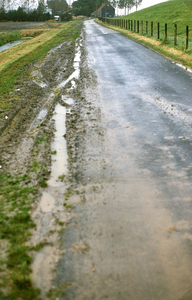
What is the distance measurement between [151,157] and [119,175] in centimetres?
80

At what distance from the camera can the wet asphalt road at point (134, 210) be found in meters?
3.00

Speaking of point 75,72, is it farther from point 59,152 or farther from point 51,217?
point 51,217

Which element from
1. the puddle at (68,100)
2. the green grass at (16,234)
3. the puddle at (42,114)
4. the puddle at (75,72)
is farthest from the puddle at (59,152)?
the puddle at (75,72)

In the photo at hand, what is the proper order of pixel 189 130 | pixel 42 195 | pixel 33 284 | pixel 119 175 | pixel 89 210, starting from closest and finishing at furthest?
pixel 33 284
pixel 89 210
pixel 42 195
pixel 119 175
pixel 189 130

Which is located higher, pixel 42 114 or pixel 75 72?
pixel 75 72

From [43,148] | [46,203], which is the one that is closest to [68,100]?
[43,148]

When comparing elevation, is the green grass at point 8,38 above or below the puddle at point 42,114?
above

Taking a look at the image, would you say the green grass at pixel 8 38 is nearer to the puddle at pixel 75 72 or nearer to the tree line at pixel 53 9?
the puddle at pixel 75 72

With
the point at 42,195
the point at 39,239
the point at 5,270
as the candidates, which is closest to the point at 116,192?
Answer: the point at 42,195

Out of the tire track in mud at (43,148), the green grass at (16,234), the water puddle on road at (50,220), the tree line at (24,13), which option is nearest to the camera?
the green grass at (16,234)

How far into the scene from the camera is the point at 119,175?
4.88m

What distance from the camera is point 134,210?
404 cm

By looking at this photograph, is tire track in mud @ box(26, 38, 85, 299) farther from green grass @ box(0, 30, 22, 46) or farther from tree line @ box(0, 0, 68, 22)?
tree line @ box(0, 0, 68, 22)

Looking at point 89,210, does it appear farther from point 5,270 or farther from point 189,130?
point 189,130
